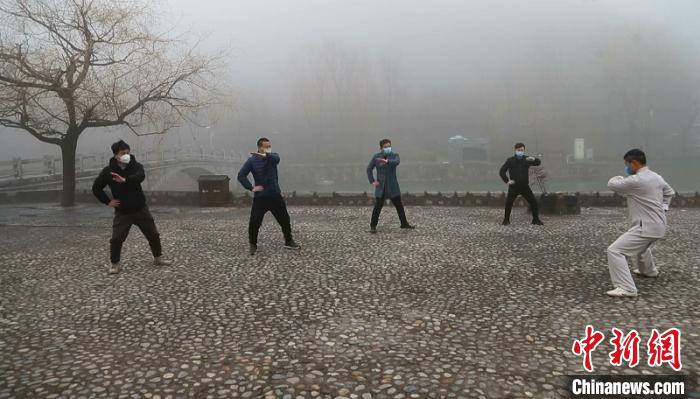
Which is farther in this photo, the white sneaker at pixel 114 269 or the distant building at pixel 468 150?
the distant building at pixel 468 150

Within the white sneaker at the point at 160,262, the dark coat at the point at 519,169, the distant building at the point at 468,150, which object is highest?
the distant building at the point at 468,150

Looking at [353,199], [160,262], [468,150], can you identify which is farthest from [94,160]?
[468,150]

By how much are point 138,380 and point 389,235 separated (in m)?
6.88

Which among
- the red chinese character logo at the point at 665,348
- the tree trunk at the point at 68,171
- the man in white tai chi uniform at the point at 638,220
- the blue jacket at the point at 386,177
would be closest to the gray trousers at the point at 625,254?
the man in white tai chi uniform at the point at 638,220

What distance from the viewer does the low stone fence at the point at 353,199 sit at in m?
14.5

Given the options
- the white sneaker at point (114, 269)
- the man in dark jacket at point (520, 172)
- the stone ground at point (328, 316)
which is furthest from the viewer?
the man in dark jacket at point (520, 172)

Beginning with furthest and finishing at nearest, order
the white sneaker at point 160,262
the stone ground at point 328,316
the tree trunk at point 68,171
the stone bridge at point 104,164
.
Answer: the stone bridge at point 104,164 → the tree trunk at point 68,171 → the white sneaker at point 160,262 → the stone ground at point 328,316

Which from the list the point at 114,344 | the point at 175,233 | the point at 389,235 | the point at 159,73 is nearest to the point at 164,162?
the point at 159,73

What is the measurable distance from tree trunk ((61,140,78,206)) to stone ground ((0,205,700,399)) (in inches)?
369

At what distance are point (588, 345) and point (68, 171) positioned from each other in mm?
19051

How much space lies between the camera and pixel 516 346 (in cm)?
395

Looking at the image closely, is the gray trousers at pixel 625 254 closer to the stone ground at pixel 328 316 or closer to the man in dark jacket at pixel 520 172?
the stone ground at pixel 328 316

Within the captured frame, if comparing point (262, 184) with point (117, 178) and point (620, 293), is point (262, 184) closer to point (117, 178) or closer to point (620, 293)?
point (117, 178)

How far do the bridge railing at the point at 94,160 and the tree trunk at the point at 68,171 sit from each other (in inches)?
210
